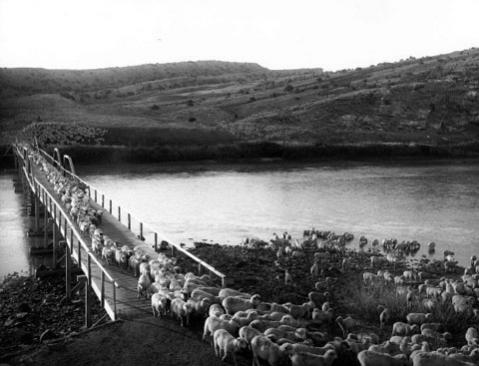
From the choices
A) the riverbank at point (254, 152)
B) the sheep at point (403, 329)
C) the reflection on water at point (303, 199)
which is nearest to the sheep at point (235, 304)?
the sheep at point (403, 329)

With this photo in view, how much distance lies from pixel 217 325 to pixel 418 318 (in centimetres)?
690

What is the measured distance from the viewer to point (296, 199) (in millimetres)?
43156

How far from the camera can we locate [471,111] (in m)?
81.2

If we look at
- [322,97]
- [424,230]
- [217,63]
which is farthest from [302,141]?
[217,63]

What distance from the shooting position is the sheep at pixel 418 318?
16.9 metres

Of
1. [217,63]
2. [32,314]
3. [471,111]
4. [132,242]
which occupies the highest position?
[217,63]

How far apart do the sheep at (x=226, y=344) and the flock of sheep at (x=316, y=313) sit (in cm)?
2

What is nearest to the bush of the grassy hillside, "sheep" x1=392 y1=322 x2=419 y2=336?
the grassy hillside

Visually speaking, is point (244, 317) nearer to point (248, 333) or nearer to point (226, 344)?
point (248, 333)

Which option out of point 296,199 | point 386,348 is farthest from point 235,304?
point 296,199

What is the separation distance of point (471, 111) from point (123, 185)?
50.1 m

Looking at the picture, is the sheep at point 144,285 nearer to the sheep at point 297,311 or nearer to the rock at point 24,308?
the sheep at point 297,311

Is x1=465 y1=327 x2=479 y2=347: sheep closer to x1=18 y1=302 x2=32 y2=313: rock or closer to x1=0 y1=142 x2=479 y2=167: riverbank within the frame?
x1=18 y1=302 x2=32 y2=313: rock

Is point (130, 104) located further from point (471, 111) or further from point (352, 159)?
point (471, 111)
